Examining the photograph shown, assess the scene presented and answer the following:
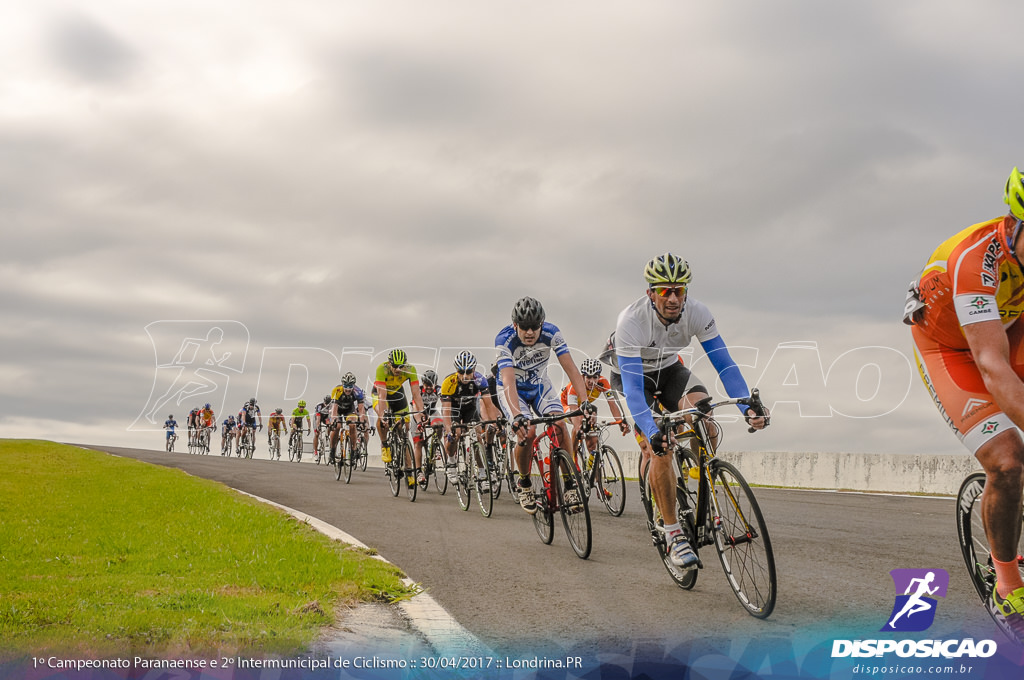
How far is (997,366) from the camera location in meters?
4.27

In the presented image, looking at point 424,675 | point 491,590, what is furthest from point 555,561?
point 424,675

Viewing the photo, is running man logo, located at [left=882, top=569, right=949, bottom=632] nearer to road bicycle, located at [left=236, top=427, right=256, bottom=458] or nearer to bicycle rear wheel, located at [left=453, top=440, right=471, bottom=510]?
bicycle rear wheel, located at [left=453, top=440, right=471, bottom=510]

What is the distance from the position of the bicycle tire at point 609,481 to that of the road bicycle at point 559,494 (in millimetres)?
2689

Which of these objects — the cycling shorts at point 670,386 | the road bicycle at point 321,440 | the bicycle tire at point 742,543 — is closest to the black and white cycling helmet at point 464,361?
the cycling shorts at point 670,386

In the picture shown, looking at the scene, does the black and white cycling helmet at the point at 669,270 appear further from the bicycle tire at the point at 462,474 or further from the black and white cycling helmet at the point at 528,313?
the bicycle tire at the point at 462,474

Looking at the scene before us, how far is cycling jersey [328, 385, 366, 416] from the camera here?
19.5m

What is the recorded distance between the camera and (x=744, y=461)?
21812 mm

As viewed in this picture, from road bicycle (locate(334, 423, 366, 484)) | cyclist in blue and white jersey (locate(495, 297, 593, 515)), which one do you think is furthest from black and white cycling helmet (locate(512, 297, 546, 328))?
road bicycle (locate(334, 423, 366, 484))

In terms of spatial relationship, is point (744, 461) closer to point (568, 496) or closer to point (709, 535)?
point (568, 496)

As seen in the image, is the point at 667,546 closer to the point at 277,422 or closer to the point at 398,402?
the point at 398,402

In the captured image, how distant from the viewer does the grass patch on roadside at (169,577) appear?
14.9 feet

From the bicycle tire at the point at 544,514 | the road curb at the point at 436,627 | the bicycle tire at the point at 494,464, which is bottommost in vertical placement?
the road curb at the point at 436,627

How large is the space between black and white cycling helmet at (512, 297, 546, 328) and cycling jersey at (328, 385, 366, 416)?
36.6 feet

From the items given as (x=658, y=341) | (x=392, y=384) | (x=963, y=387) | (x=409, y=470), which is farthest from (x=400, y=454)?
(x=963, y=387)
